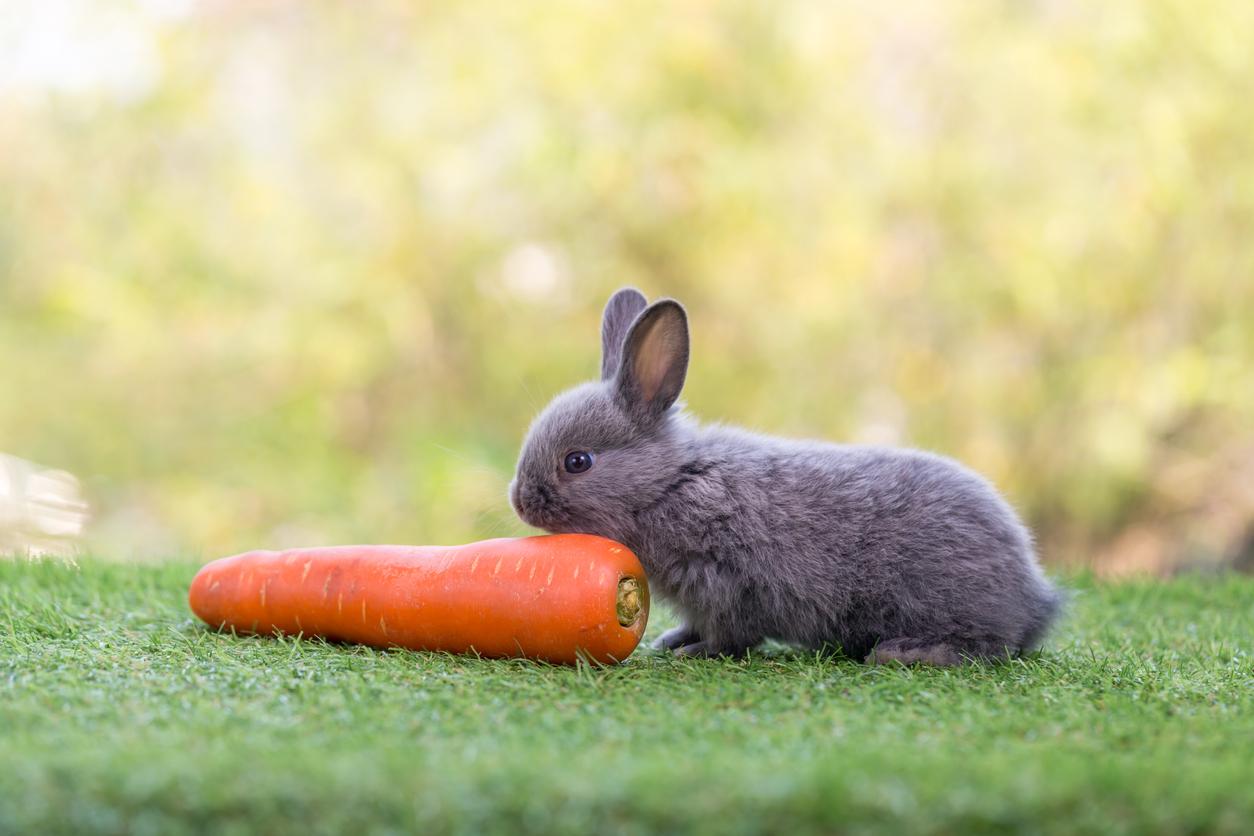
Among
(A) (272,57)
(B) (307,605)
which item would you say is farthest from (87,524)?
(B) (307,605)

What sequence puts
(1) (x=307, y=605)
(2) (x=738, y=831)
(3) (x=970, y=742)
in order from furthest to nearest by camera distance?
(1) (x=307, y=605) < (3) (x=970, y=742) < (2) (x=738, y=831)

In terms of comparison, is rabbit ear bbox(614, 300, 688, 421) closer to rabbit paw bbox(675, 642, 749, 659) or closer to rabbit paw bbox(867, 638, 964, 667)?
rabbit paw bbox(675, 642, 749, 659)

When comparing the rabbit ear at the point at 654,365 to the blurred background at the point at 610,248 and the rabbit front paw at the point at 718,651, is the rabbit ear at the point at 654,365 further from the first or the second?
the blurred background at the point at 610,248

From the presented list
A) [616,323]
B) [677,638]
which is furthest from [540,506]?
[616,323]

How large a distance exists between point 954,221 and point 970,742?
16.1 ft

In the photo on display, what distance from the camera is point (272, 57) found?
7035 mm

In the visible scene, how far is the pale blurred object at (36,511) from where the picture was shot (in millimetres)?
5281

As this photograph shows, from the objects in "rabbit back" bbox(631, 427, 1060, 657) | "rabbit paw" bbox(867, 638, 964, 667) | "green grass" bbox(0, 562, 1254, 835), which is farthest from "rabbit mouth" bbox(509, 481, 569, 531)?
"rabbit paw" bbox(867, 638, 964, 667)

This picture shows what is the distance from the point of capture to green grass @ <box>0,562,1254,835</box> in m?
1.43

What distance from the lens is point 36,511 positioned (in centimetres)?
549

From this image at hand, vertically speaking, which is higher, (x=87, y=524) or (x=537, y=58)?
(x=537, y=58)

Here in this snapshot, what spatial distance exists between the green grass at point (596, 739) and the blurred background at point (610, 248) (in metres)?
3.61

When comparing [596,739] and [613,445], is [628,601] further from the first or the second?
[596,739]

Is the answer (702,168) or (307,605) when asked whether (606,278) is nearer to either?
(702,168)
